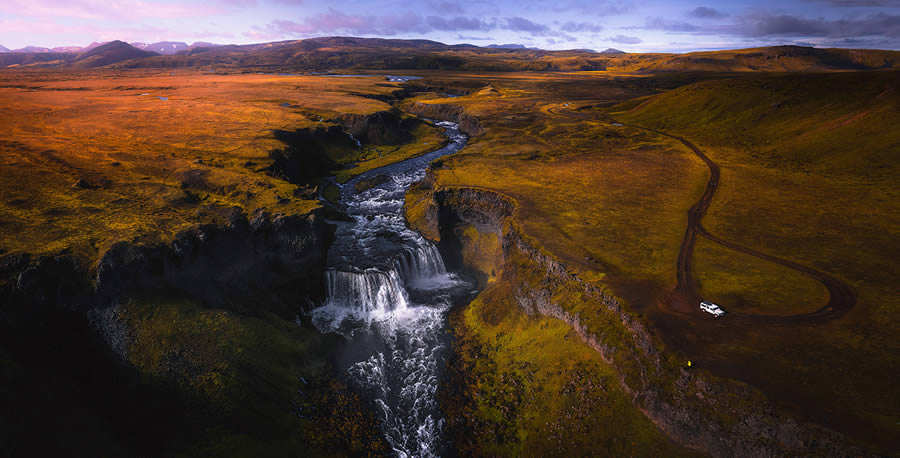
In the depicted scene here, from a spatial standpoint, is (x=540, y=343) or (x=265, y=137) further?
(x=265, y=137)

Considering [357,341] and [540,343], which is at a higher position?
[540,343]

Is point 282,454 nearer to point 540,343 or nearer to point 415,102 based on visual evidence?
point 540,343

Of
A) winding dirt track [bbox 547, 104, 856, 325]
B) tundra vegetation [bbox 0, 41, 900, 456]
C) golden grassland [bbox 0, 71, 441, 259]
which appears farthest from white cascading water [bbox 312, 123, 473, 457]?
winding dirt track [bbox 547, 104, 856, 325]

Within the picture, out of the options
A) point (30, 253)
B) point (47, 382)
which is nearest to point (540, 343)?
point (47, 382)

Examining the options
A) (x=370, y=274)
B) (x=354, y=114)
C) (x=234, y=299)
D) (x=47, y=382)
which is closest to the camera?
(x=47, y=382)

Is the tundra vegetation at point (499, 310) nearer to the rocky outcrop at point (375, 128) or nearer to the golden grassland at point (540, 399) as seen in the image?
the golden grassland at point (540, 399)

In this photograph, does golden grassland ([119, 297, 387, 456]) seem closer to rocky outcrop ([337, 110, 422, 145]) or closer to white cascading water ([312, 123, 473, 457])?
white cascading water ([312, 123, 473, 457])

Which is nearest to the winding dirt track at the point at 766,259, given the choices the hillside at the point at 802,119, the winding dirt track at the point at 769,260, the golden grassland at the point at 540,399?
the winding dirt track at the point at 769,260
